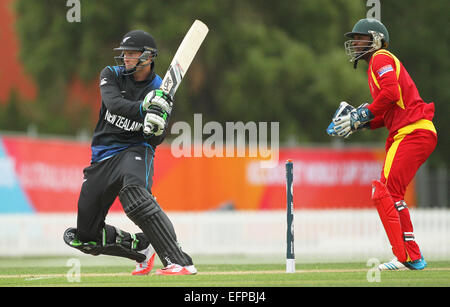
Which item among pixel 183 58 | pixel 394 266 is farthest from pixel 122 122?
pixel 394 266

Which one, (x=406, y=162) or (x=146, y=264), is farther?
(x=146, y=264)

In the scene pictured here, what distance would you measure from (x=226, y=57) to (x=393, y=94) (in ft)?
54.1

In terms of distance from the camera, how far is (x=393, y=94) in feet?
27.5

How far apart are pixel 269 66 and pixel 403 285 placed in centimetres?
1685

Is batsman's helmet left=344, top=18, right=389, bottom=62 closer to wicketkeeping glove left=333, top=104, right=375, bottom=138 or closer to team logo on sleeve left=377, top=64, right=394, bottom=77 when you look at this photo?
team logo on sleeve left=377, top=64, right=394, bottom=77

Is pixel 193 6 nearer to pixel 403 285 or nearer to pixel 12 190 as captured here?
pixel 12 190

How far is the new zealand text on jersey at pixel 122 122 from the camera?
835cm

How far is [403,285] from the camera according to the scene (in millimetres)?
7023

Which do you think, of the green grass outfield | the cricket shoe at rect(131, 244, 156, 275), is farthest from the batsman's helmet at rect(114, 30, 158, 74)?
Answer: the green grass outfield

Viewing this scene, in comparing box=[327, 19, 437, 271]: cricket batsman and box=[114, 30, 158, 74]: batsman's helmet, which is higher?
box=[114, 30, 158, 74]: batsman's helmet

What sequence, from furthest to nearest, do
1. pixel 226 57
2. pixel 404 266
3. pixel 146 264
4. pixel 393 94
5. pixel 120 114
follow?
pixel 226 57 < pixel 146 264 < pixel 404 266 < pixel 393 94 < pixel 120 114

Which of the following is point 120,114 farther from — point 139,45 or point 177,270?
point 177,270

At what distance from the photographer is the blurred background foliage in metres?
23.7
